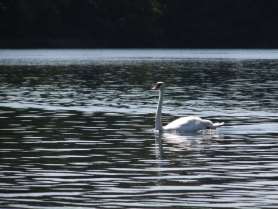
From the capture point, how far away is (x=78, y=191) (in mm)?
19594

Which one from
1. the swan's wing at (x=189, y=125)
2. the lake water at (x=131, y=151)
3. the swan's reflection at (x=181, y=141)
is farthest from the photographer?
the swan's wing at (x=189, y=125)

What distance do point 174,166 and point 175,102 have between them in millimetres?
21033

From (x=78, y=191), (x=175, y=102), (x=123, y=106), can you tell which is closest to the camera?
(x=78, y=191)
